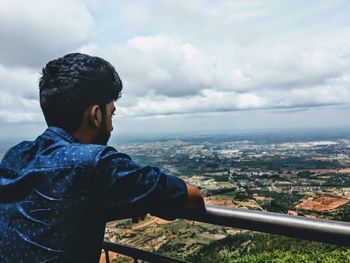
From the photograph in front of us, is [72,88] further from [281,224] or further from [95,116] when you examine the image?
[281,224]

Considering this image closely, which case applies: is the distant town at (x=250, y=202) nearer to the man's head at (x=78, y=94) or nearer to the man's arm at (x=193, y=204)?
the man's arm at (x=193, y=204)

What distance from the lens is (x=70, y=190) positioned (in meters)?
1.31

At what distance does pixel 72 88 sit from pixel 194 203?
0.77 metres

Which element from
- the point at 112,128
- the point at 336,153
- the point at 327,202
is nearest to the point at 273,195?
the point at 327,202

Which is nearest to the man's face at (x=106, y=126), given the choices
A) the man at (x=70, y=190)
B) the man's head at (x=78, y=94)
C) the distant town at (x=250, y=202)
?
the man's head at (x=78, y=94)

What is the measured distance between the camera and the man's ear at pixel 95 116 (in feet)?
5.19

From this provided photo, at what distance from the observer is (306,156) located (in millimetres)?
83938

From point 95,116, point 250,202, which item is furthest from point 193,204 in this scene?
point 250,202

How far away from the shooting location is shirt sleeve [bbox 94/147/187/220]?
1.34m

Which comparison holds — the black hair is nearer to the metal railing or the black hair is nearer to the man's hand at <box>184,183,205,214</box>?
the man's hand at <box>184,183,205,214</box>

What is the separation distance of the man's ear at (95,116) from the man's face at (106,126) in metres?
0.03

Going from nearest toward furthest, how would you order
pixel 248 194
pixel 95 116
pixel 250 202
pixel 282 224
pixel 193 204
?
pixel 282 224, pixel 193 204, pixel 95 116, pixel 250 202, pixel 248 194

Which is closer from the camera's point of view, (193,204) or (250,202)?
(193,204)

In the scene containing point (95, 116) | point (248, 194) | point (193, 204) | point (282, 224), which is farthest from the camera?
point (248, 194)
